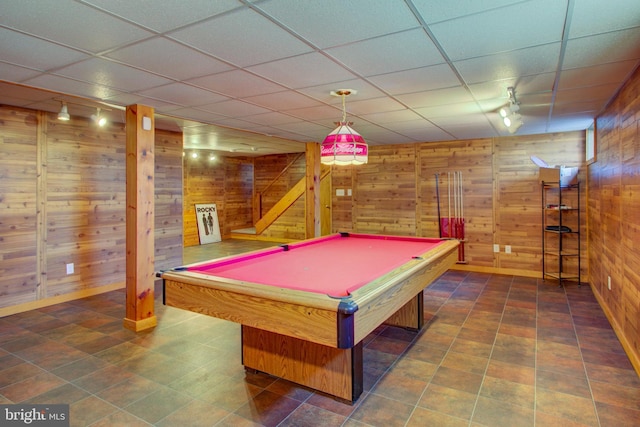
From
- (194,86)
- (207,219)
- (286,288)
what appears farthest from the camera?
(207,219)

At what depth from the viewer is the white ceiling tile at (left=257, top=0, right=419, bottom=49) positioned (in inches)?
68.6

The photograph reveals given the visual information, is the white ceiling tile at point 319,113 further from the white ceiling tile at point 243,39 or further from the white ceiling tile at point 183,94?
the white ceiling tile at point 243,39

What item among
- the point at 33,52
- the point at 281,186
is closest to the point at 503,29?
the point at 33,52

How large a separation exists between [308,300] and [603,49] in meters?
2.42

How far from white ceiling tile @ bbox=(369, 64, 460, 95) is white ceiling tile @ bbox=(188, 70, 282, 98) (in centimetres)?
88

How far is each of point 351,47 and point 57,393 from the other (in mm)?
2986

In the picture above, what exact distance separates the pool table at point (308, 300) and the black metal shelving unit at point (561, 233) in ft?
9.74

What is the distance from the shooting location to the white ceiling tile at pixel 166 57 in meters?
2.21

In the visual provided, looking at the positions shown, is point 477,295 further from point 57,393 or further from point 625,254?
point 57,393

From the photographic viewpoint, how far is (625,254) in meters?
3.09

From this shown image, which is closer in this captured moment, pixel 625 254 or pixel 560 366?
pixel 560 366

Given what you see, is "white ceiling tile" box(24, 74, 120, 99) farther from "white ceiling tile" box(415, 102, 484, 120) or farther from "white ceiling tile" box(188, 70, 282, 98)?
"white ceiling tile" box(415, 102, 484, 120)

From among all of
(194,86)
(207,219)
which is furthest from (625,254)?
(207,219)

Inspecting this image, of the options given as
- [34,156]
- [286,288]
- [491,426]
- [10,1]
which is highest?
[10,1]
